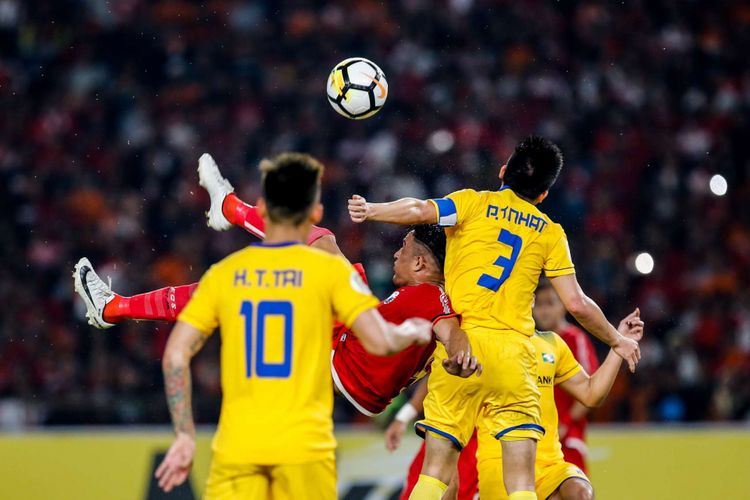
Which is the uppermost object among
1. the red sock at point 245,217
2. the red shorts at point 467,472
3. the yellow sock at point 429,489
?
the red sock at point 245,217

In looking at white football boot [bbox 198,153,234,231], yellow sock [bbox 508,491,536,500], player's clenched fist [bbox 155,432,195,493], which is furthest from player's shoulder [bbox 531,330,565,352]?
player's clenched fist [bbox 155,432,195,493]

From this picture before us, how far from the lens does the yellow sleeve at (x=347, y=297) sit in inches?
176

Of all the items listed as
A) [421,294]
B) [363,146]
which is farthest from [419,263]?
[363,146]

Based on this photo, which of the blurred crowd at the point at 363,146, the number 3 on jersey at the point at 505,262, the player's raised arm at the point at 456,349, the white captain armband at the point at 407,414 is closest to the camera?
the player's raised arm at the point at 456,349

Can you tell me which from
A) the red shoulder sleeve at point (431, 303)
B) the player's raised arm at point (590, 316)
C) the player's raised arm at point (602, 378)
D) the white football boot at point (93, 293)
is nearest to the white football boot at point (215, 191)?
the white football boot at point (93, 293)

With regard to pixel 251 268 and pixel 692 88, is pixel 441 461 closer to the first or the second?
pixel 251 268

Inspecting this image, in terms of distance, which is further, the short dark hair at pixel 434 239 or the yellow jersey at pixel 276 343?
the short dark hair at pixel 434 239

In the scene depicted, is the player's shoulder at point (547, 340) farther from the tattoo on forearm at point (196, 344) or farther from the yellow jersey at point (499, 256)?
the tattoo on forearm at point (196, 344)

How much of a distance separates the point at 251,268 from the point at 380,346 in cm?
61

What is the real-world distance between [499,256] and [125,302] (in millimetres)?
2439

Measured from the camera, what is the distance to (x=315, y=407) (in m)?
4.47

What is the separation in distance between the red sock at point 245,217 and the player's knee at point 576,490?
2069mm

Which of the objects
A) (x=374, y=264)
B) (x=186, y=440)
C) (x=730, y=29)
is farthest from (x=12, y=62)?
(x=186, y=440)

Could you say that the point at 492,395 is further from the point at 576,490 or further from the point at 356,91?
the point at 356,91
